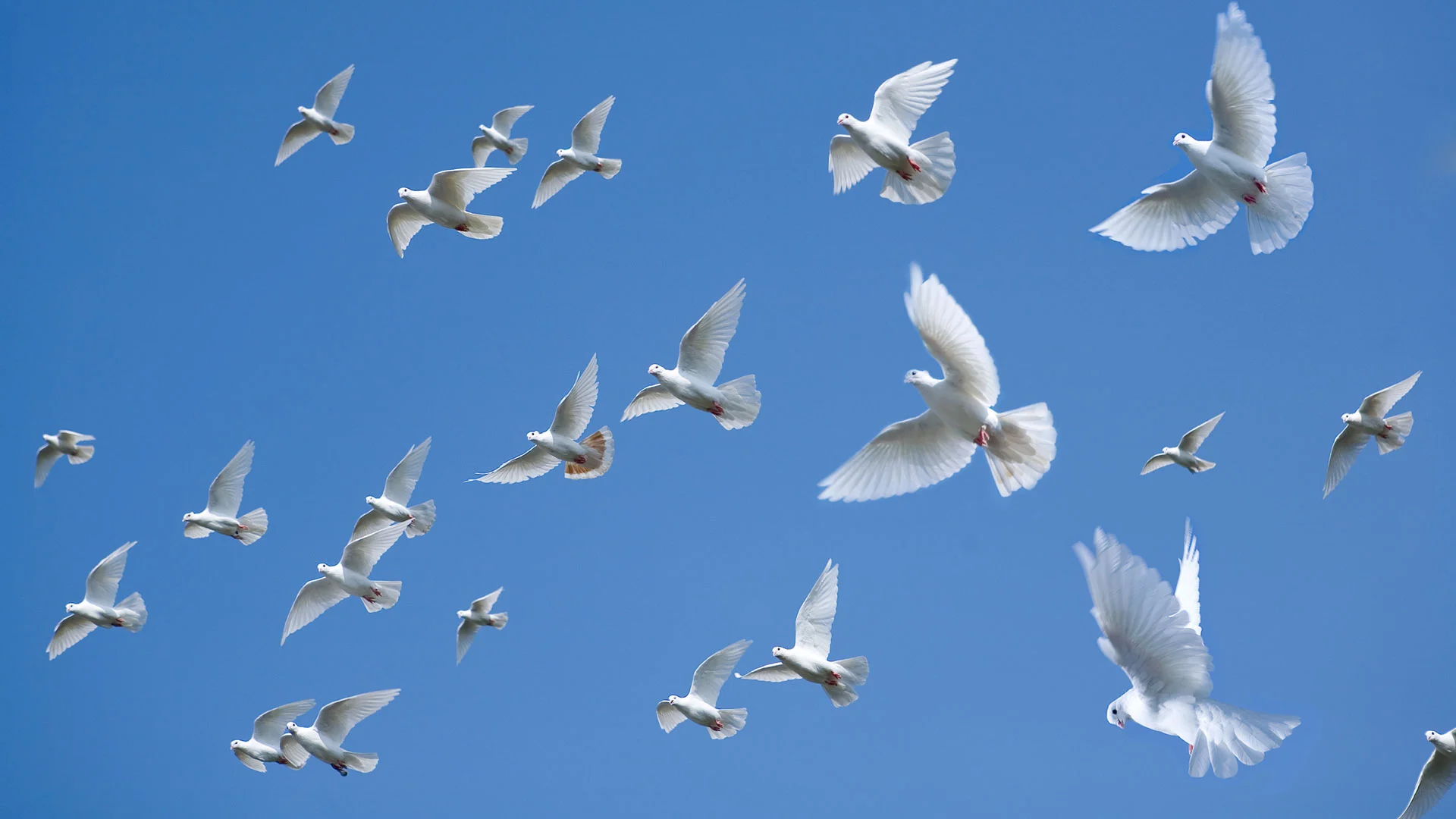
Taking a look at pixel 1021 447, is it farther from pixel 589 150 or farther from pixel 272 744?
pixel 272 744

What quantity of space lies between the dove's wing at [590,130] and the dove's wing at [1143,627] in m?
11.2

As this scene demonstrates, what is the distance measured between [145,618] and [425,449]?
454 centimetres

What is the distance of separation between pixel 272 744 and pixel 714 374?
7.46m

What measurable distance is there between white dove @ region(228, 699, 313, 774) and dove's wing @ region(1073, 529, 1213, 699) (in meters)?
10.9

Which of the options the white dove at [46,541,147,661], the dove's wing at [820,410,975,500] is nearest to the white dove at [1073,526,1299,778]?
the dove's wing at [820,410,975,500]

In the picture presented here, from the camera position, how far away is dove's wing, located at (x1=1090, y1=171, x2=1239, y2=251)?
12773 mm

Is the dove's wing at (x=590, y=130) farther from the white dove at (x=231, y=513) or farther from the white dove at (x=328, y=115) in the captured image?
the white dove at (x=231, y=513)

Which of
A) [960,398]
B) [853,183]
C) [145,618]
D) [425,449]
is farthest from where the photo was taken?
[145,618]

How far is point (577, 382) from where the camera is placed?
14.3 meters

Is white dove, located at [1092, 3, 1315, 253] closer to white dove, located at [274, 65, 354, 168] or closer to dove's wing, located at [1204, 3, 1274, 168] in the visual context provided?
dove's wing, located at [1204, 3, 1274, 168]

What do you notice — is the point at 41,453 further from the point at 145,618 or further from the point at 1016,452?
the point at 1016,452

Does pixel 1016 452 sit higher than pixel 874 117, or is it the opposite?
pixel 874 117

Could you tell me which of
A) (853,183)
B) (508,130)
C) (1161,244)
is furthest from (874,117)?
(508,130)

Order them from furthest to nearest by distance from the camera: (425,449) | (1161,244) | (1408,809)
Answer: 1. (425,449)
2. (1161,244)
3. (1408,809)
